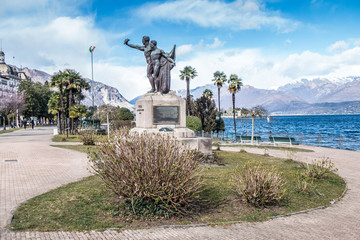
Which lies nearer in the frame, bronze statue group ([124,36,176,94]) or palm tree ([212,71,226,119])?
bronze statue group ([124,36,176,94])

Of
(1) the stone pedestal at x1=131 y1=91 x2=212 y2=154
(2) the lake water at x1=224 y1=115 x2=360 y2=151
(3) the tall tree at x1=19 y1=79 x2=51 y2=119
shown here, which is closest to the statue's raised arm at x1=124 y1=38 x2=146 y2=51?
(1) the stone pedestal at x1=131 y1=91 x2=212 y2=154

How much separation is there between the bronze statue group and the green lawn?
22.6ft

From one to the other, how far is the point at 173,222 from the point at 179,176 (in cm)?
98

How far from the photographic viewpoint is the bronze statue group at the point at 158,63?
14938mm

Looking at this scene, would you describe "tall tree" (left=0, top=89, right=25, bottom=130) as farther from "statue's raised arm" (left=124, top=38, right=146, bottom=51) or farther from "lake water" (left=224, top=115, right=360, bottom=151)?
"statue's raised arm" (left=124, top=38, right=146, bottom=51)

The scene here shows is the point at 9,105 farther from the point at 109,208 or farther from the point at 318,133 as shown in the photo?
the point at 109,208

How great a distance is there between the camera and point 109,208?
6953 millimetres

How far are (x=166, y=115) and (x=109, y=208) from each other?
25.8ft

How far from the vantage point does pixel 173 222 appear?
6.23 meters

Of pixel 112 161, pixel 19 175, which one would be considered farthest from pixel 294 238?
pixel 19 175

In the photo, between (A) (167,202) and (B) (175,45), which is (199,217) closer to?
(A) (167,202)

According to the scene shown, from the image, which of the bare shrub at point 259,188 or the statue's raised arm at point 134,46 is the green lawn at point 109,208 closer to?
the bare shrub at point 259,188

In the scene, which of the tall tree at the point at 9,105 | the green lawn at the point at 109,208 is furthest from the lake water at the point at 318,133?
the tall tree at the point at 9,105

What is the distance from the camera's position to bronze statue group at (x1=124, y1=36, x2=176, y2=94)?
14.9m
